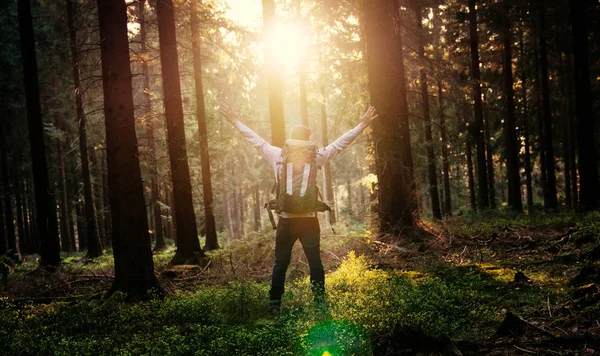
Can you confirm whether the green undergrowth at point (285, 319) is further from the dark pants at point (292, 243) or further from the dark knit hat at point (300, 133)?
the dark knit hat at point (300, 133)

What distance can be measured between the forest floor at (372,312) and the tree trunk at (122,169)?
614 mm

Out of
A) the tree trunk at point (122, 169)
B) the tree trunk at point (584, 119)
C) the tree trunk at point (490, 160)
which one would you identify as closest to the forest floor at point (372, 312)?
the tree trunk at point (122, 169)

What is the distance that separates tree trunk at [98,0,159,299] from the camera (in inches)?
281

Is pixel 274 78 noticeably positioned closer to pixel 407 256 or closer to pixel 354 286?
pixel 407 256

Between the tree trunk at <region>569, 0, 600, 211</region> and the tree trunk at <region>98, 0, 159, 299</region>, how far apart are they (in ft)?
48.1

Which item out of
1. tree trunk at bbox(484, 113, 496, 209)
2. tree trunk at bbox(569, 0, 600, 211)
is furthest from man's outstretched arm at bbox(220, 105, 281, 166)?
tree trunk at bbox(484, 113, 496, 209)

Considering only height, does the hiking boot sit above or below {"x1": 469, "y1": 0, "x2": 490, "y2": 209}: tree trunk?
below

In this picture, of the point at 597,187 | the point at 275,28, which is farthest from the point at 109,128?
the point at 597,187

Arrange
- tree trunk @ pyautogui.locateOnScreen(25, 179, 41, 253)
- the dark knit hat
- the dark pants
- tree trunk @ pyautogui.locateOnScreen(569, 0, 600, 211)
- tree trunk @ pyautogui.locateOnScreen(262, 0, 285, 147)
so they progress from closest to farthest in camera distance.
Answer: the dark pants → the dark knit hat → tree trunk @ pyautogui.locateOnScreen(262, 0, 285, 147) → tree trunk @ pyautogui.locateOnScreen(569, 0, 600, 211) → tree trunk @ pyautogui.locateOnScreen(25, 179, 41, 253)

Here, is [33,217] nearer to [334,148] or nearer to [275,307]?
[275,307]

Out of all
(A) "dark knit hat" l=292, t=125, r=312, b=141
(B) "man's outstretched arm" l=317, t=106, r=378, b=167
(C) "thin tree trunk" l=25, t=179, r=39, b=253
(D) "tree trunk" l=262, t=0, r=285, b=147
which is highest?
(D) "tree trunk" l=262, t=0, r=285, b=147

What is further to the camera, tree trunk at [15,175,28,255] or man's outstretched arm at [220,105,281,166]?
tree trunk at [15,175,28,255]

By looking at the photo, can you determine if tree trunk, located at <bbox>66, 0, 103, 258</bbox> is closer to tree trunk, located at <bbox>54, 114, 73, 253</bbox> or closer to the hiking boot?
tree trunk, located at <bbox>54, 114, 73, 253</bbox>

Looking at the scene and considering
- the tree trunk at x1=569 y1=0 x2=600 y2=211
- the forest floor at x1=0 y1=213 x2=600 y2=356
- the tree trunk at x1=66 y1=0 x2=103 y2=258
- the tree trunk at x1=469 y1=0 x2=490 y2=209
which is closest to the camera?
the forest floor at x1=0 y1=213 x2=600 y2=356
